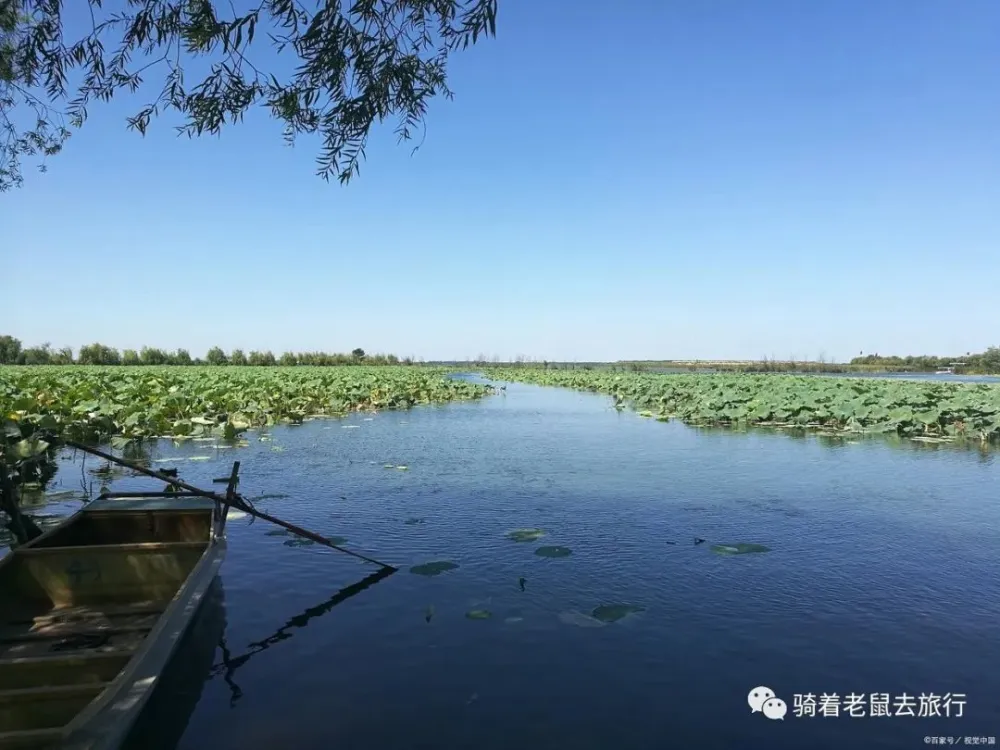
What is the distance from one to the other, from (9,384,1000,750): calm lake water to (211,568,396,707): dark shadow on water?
2 centimetres

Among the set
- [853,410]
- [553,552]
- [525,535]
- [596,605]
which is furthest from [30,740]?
[853,410]

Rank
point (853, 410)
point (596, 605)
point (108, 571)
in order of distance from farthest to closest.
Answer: point (853, 410), point (596, 605), point (108, 571)

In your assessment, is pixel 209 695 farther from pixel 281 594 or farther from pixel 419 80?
pixel 419 80

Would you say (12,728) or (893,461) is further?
(893,461)

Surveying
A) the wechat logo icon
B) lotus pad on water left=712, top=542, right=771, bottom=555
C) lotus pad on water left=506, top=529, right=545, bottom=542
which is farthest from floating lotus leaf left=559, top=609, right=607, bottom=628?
lotus pad on water left=712, top=542, right=771, bottom=555

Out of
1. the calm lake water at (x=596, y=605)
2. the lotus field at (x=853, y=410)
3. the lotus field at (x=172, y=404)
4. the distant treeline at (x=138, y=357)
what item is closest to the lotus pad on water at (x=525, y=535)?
the calm lake water at (x=596, y=605)

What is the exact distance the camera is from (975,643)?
14.4ft

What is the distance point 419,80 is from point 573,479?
23.3 feet

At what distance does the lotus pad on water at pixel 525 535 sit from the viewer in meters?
6.73

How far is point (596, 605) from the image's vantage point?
4.97 meters

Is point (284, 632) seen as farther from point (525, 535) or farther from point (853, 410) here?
point (853, 410)

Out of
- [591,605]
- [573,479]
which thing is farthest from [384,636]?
[573,479]

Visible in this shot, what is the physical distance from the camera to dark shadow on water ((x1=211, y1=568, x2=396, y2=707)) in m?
3.90

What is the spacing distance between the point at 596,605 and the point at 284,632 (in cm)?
235
